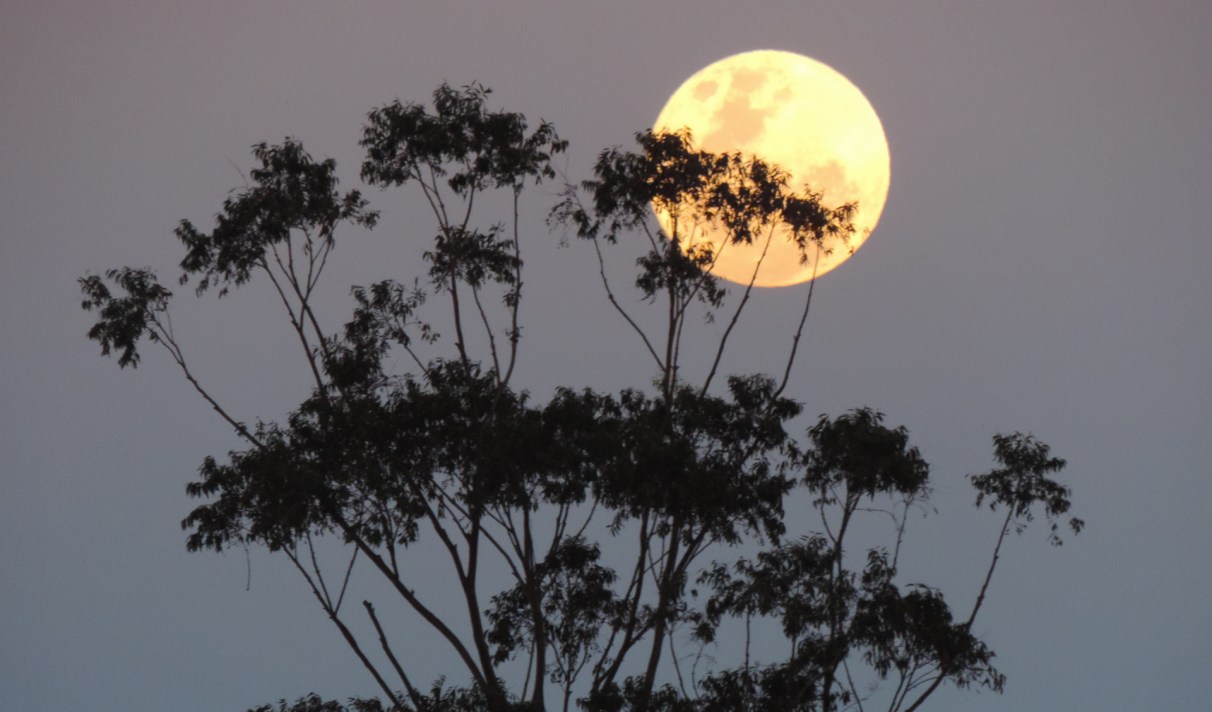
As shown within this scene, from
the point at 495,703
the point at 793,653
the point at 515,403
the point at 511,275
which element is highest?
the point at 511,275

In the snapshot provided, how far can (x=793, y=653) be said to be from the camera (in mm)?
34500

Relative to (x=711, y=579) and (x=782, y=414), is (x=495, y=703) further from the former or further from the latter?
(x=782, y=414)

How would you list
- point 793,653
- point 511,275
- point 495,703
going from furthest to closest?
point 511,275 < point 793,653 < point 495,703

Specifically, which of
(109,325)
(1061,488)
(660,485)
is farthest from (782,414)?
(109,325)

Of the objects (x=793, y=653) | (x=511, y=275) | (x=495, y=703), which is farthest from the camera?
(x=511, y=275)

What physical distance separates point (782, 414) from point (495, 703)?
765cm

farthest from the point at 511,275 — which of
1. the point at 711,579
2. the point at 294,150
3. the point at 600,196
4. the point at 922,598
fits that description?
the point at 922,598

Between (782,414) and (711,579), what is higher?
(782,414)

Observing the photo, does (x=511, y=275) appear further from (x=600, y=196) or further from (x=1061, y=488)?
(x=1061, y=488)

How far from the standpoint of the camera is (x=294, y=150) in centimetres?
3616

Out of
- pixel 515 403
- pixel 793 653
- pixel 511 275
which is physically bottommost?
pixel 793 653

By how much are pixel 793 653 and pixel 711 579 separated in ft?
6.83

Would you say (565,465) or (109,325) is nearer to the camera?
(565,465)

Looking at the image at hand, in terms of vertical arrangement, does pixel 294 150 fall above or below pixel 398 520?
above
